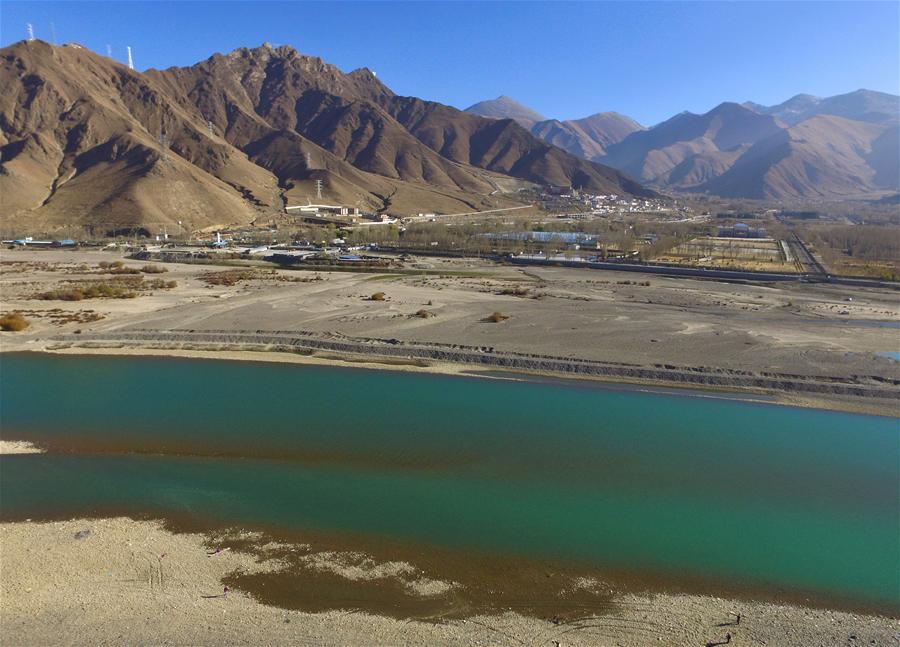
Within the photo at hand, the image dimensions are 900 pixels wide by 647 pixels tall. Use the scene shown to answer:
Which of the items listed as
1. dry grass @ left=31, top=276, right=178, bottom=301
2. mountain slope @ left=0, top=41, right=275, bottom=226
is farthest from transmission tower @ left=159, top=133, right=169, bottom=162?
dry grass @ left=31, top=276, right=178, bottom=301

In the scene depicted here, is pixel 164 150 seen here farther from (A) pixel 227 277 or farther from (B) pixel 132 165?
(A) pixel 227 277

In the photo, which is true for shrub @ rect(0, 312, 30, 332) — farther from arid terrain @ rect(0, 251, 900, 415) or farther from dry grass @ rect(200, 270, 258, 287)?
dry grass @ rect(200, 270, 258, 287)

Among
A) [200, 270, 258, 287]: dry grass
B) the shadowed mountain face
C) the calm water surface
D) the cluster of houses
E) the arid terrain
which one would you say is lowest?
the calm water surface

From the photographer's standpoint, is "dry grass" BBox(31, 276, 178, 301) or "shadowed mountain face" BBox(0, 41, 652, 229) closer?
"dry grass" BBox(31, 276, 178, 301)

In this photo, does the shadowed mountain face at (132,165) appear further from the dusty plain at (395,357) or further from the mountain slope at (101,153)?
the dusty plain at (395,357)

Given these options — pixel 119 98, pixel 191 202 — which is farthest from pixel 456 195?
pixel 119 98

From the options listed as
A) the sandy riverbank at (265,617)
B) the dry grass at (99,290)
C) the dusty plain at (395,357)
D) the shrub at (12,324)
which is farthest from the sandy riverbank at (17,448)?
the dry grass at (99,290)
